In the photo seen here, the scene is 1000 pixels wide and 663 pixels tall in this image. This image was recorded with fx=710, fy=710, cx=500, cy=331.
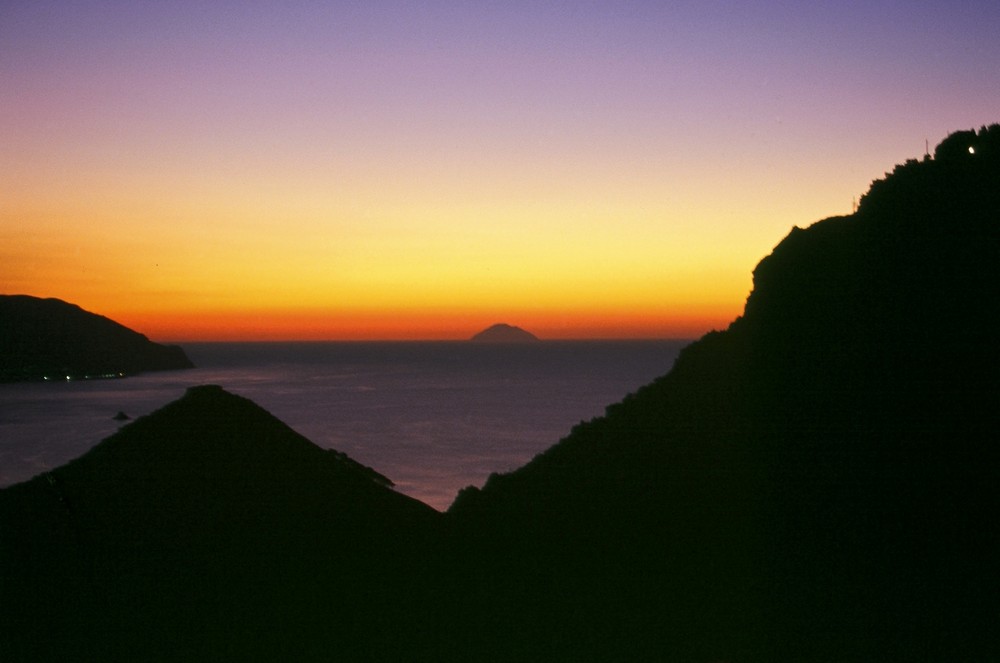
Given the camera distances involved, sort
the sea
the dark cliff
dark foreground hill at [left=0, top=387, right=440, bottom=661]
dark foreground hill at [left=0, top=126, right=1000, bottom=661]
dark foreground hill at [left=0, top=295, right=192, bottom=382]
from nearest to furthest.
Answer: the dark cliff → dark foreground hill at [left=0, top=126, right=1000, bottom=661] → dark foreground hill at [left=0, top=387, right=440, bottom=661] → the sea → dark foreground hill at [left=0, top=295, right=192, bottom=382]

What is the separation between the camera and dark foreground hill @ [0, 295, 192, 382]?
551 feet

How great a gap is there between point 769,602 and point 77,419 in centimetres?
9178

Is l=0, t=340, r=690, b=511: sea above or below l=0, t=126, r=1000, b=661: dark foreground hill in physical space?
below

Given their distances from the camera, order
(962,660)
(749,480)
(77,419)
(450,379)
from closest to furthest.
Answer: (962,660)
(749,480)
(77,419)
(450,379)

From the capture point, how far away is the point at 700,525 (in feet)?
50.3

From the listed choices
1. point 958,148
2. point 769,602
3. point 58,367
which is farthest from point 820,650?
point 58,367

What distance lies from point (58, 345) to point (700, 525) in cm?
20041

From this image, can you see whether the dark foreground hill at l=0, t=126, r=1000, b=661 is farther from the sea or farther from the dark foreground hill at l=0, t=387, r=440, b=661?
the sea

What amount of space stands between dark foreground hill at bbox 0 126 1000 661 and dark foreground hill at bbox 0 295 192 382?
569 feet

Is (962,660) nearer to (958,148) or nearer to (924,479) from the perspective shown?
(924,479)

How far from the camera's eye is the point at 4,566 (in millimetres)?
15586

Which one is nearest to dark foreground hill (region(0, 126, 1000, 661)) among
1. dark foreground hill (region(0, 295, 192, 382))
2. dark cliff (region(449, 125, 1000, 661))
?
dark cliff (region(449, 125, 1000, 661))

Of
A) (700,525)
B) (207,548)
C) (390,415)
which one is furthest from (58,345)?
(700,525)

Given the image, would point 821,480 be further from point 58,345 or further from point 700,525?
point 58,345
